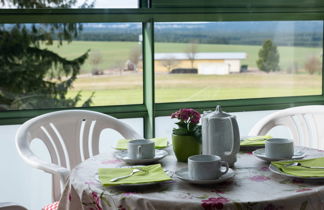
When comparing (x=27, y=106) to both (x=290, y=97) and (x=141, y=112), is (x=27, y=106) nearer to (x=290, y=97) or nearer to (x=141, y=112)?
(x=141, y=112)

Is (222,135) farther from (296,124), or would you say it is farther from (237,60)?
(237,60)

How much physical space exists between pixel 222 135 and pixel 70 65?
1.55 m

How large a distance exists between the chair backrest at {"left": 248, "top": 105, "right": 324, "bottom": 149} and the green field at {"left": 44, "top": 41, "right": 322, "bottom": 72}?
2.69 ft

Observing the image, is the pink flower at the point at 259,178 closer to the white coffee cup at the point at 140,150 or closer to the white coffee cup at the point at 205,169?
the white coffee cup at the point at 205,169

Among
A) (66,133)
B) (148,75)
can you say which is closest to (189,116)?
(66,133)

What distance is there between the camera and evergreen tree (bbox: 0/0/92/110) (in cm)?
290

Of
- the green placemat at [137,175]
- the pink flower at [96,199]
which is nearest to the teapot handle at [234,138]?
the green placemat at [137,175]

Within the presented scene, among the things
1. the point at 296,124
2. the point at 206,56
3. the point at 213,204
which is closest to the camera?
the point at 213,204

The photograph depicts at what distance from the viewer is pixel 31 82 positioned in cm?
296

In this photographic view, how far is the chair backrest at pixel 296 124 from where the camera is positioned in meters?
2.51

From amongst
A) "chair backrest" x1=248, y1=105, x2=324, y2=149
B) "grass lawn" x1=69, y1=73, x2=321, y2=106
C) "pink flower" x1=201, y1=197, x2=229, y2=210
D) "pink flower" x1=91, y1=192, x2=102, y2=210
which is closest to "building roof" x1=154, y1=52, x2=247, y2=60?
"grass lawn" x1=69, y1=73, x2=321, y2=106

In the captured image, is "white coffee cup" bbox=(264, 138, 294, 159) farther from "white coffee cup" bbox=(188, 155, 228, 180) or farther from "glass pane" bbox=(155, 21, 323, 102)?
"glass pane" bbox=(155, 21, 323, 102)

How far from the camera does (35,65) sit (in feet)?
9.73

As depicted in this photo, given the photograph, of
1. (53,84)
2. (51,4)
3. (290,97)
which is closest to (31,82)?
(53,84)
